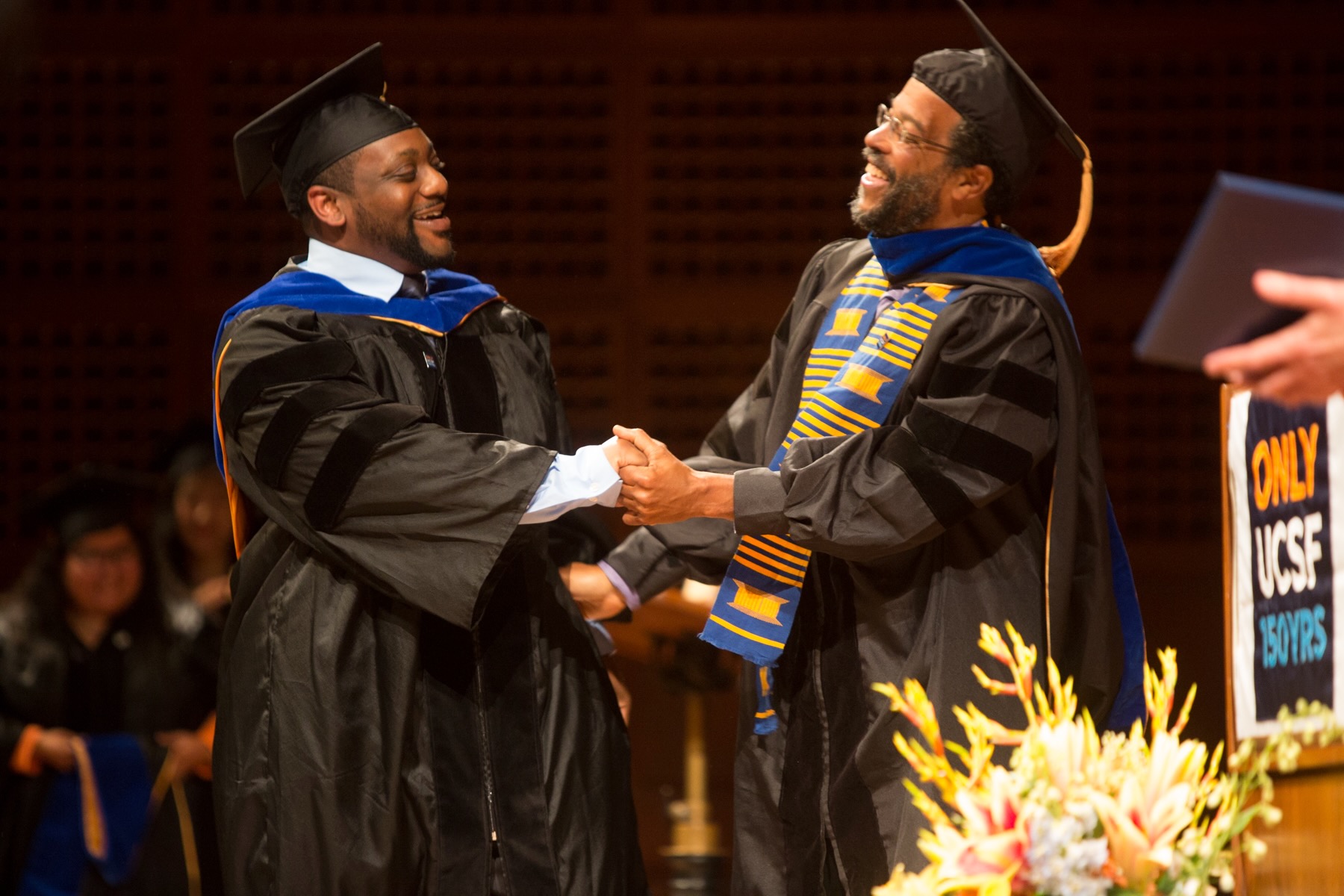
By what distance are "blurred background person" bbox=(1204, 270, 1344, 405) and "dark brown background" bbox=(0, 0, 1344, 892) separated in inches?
140

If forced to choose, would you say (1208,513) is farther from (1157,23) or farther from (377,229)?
(377,229)

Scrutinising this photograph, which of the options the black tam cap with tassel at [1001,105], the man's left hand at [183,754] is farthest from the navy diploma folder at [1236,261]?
the man's left hand at [183,754]

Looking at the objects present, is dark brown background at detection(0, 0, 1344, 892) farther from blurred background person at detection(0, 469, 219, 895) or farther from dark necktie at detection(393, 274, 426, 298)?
dark necktie at detection(393, 274, 426, 298)

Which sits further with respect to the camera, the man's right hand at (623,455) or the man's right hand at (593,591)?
the man's right hand at (593,591)

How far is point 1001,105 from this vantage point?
3121mm

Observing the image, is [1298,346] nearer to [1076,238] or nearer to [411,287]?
[1076,238]

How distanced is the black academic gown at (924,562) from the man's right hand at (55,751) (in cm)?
248

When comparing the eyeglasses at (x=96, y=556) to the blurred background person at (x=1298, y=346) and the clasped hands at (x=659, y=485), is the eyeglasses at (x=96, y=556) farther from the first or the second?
the blurred background person at (x=1298, y=346)

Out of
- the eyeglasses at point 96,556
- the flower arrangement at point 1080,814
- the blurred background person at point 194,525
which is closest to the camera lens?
the flower arrangement at point 1080,814

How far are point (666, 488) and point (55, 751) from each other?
266cm

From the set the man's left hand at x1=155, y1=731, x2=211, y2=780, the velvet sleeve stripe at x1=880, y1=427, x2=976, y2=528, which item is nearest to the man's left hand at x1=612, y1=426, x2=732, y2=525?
the velvet sleeve stripe at x1=880, y1=427, x2=976, y2=528

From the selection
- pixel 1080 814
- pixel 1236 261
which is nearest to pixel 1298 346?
pixel 1236 261

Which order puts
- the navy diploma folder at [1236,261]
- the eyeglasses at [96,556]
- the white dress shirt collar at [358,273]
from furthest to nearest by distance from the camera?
the eyeglasses at [96,556] < the white dress shirt collar at [358,273] < the navy diploma folder at [1236,261]

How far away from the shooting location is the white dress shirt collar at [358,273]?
305 centimetres
